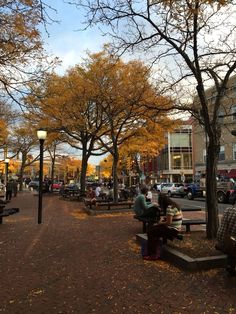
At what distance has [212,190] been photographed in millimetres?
8852

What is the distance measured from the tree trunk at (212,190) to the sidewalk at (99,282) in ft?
6.02

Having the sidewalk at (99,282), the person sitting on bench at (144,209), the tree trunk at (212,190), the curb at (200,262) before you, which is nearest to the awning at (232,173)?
the person sitting on bench at (144,209)

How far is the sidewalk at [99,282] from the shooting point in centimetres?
506

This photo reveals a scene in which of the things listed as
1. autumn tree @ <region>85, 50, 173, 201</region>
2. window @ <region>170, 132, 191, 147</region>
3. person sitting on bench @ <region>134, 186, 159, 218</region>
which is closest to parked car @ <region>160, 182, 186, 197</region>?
autumn tree @ <region>85, 50, 173, 201</region>

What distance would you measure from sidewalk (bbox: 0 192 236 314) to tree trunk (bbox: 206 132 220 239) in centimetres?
183

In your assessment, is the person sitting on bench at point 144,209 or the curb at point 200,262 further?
the person sitting on bench at point 144,209

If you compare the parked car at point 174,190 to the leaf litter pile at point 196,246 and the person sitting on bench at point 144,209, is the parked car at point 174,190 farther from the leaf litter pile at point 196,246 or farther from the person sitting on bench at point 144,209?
the leaf litter pile at point 196,246

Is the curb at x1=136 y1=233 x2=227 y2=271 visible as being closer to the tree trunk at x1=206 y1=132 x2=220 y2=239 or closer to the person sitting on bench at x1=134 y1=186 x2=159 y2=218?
the tree trunk at x1=206 y1=132 x2=220 y2=239

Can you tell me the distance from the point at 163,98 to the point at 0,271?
860cm

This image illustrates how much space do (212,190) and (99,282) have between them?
3898 mm

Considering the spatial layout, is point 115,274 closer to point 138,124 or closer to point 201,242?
point 201,242

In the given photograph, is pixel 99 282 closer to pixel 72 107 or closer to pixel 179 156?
pixel 72 107

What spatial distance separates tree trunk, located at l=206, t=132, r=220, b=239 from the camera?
8.71m

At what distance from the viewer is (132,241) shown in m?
9.77
